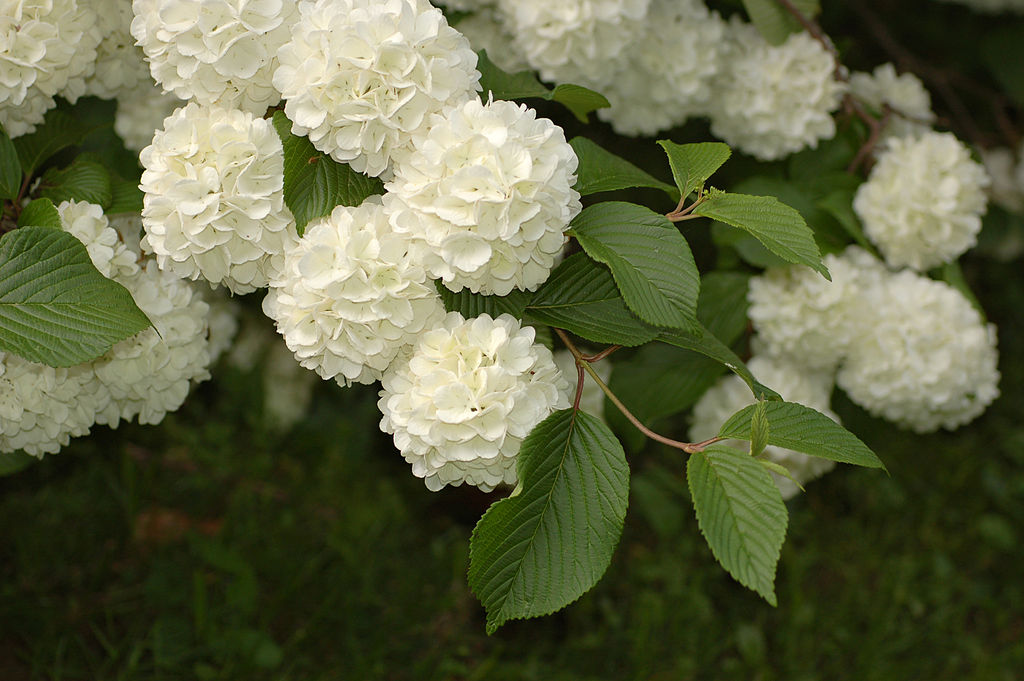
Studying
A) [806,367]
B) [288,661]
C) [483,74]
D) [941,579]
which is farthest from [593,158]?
[941,579]

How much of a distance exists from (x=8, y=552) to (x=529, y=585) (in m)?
1.66

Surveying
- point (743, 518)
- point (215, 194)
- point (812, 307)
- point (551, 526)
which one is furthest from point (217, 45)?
point (812, 307)

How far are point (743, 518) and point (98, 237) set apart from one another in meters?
0.86

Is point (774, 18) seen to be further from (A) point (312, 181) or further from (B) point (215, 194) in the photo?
(B) point (215, 194)

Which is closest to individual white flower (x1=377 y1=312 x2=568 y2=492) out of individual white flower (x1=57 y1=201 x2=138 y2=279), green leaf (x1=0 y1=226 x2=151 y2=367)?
green leaf (x1=0 y1=226 x2=151 y2=367)

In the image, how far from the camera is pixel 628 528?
2602mm

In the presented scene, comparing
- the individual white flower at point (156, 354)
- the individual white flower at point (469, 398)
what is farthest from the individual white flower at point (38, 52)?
the individual white flower at point (469, 398)

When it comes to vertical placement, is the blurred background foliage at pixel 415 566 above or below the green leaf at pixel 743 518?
below

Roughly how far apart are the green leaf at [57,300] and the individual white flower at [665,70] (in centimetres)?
98

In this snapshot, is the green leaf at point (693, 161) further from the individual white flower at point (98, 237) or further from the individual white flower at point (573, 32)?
the individual white flower at point (98, 237)

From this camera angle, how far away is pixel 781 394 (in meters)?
1.67

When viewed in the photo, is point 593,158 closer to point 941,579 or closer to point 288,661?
point 288,661

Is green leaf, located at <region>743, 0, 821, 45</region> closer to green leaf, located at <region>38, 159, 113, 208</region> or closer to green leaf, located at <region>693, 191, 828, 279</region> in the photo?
green leaf, located at <region>693, 191, 828, 279</region>

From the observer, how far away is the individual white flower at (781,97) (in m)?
1.70
